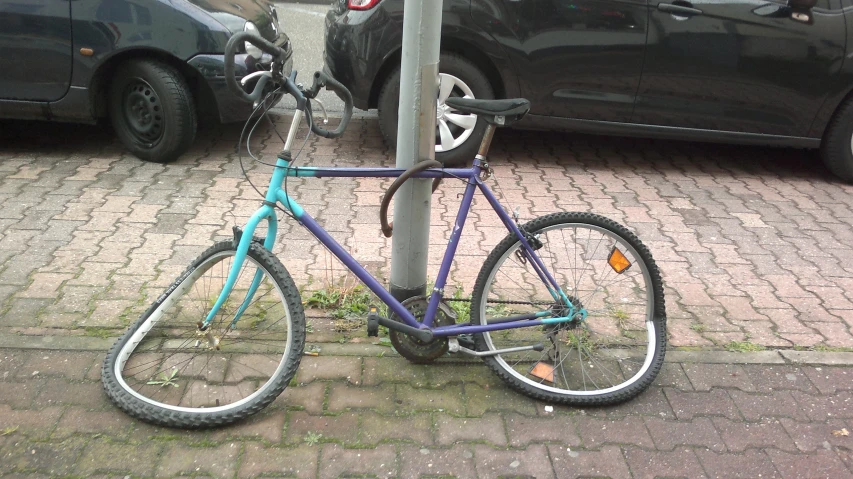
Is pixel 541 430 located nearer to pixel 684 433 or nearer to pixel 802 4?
pixel 684 433

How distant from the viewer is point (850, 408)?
3041 mm

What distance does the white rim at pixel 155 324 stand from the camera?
9.07ft

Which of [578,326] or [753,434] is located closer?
[753,434]

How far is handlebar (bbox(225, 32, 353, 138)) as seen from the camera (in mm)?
2373

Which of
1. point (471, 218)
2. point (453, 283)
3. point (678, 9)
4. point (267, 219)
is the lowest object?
point (453, 283)

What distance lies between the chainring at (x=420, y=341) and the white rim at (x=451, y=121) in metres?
2.52

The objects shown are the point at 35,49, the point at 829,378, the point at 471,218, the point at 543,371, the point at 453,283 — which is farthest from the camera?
the point at 35,49

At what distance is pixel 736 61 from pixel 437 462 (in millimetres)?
4022

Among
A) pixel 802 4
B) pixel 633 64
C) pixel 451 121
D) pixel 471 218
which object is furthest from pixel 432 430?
pixel 802 4

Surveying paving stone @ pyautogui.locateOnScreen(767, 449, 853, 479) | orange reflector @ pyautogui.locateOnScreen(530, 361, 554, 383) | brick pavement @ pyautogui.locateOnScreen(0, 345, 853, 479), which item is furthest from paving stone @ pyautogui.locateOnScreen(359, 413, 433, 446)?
paving stone @ pyautogui.locateOnScreen(767, 449, 853, 479)

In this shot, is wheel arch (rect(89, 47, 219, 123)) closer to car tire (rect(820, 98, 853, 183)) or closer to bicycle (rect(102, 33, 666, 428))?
bicycle (rect(102, 33, 666, 428))

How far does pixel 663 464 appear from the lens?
8.85ft

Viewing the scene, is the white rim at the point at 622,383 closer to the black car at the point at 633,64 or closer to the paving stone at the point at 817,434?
the paving stone at the point at 817,434

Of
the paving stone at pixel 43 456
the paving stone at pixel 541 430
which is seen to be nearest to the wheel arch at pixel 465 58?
the paving stone at pixel 541 430
